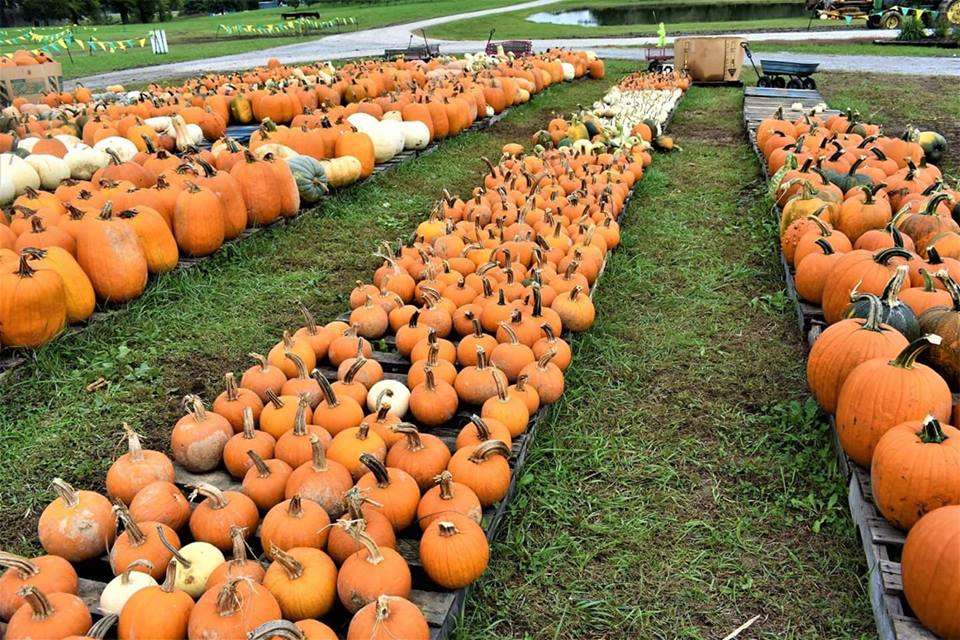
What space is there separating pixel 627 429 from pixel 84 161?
6.16m

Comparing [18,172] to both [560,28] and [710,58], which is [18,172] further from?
[560,28]

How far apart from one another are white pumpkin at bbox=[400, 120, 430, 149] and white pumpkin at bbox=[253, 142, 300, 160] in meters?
2.09

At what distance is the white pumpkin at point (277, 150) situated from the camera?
20.6ft

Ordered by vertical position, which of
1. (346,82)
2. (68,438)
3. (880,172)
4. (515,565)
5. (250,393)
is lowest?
(515,565)

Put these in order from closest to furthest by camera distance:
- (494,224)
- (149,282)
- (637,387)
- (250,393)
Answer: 1. (250,393)
2. (637,387)
3. (149,282)
4. (494,224)

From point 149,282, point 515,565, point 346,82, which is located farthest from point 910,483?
point 346,82

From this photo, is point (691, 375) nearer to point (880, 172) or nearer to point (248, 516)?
point (248, 516)

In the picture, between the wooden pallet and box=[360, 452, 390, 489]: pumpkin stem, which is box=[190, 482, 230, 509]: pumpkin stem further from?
the wooden pallet

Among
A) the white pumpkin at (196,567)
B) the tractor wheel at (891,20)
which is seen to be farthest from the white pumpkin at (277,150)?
the tractor wheel at (891,20)

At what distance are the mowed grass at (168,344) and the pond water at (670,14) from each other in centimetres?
2974

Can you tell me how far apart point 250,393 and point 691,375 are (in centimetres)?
248

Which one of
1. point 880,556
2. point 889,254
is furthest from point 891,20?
point 880,556

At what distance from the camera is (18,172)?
6332mm

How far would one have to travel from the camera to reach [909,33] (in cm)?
2036
